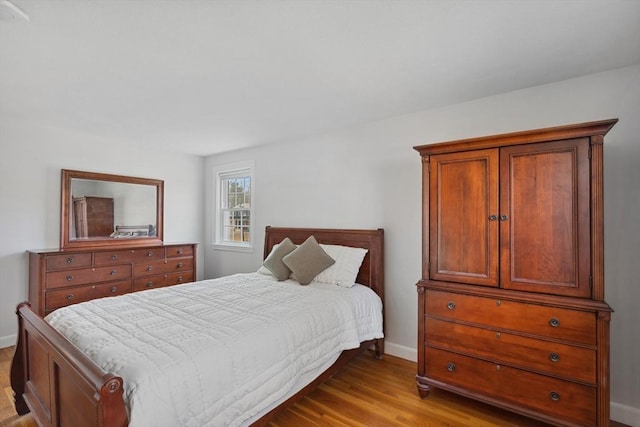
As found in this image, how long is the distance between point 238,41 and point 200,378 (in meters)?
1.88

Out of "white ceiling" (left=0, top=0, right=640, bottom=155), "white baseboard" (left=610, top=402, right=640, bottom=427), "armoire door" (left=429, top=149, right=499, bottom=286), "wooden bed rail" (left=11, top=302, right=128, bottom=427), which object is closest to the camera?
"wooden bed rail" (left=11, top=302, right=128, bottom=427)

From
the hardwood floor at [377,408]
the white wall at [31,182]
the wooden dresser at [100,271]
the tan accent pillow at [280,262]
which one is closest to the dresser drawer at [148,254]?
the wooden dresser at [100,271]

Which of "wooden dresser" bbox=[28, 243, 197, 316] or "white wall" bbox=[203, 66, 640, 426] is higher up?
"white wall" bbox=[203, 66, 640, 426]

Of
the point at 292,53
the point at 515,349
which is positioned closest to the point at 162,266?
the point at 292,53

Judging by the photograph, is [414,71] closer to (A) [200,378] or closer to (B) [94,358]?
(A) [200,378]

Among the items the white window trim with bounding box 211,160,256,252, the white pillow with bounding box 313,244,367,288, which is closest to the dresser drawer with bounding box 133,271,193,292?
the white window trim with bounding box 211,160,256,252

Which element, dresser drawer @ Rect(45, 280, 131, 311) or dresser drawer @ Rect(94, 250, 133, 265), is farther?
dresser drawer @ Rect(94, 250, 133, 265)

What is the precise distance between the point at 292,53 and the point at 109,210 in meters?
3.51

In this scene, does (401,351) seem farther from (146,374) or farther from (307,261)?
(146,374)

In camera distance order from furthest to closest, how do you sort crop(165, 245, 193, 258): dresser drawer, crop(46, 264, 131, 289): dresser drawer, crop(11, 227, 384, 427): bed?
crop(165, 245, 193, 258): dresser drawer → crop(46, 264, 131, 289): dresser drawer → crop(11, 227, 384, 427): bed

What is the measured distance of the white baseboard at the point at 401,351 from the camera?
298 centimetres

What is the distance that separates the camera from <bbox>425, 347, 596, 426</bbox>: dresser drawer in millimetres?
1807

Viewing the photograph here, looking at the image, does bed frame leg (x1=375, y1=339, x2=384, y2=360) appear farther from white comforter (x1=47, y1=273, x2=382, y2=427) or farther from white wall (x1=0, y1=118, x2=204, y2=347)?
white wall (x1=0, y1=118, x2=204, y2=347)

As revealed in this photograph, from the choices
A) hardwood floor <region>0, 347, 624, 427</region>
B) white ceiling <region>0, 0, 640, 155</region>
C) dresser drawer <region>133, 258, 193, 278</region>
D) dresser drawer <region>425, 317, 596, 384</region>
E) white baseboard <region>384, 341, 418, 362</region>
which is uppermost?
white ceiling <region>0, 0, 640, 155</region>
